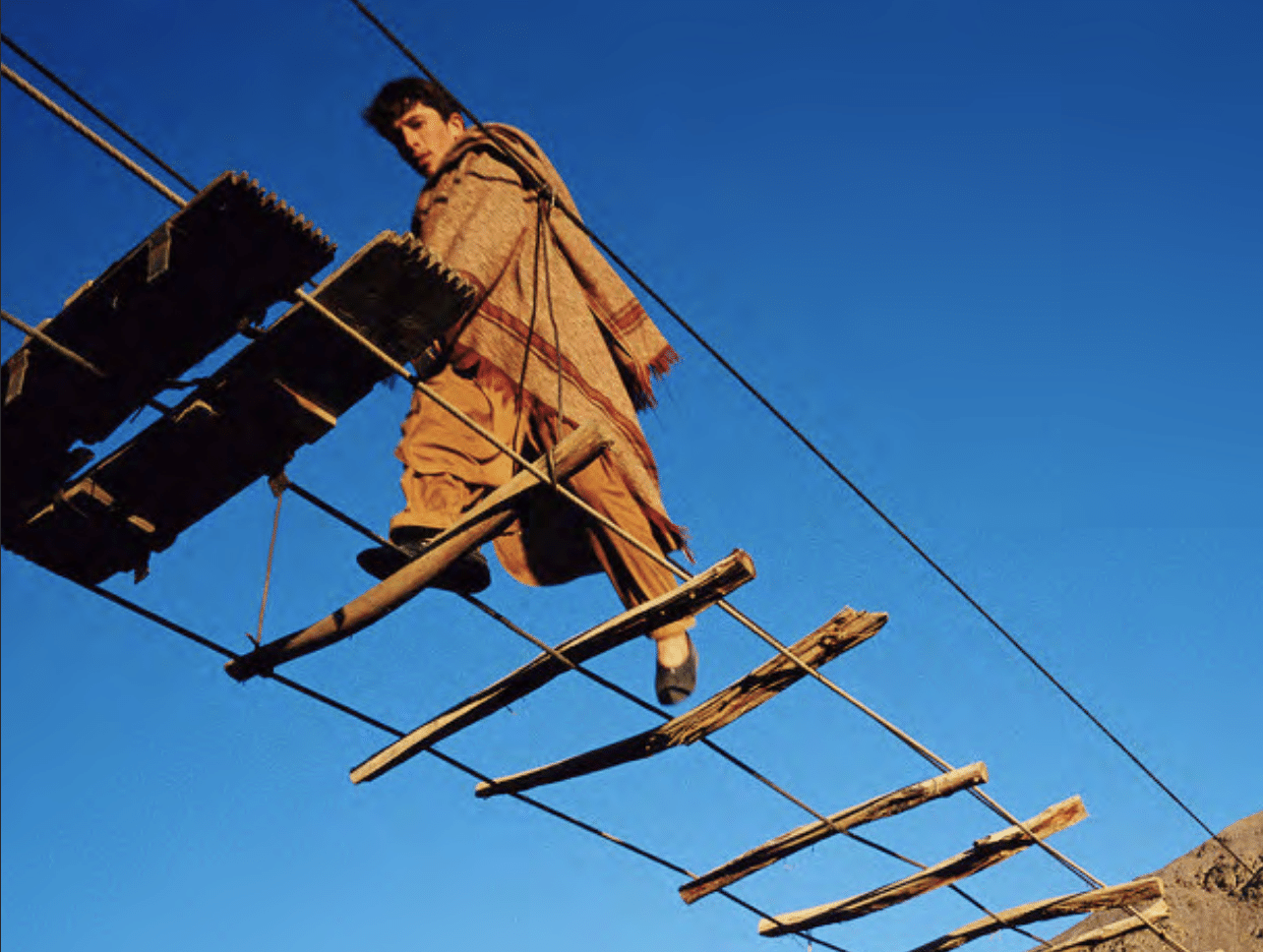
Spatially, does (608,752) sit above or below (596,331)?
below

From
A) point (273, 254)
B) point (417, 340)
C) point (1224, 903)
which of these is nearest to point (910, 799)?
point (417, 340)

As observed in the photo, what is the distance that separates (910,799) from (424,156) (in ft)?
14.7

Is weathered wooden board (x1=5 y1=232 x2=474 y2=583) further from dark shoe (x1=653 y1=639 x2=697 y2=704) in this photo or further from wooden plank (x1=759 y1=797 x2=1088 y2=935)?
wooden plank (x1=759 y1=797 x2=1088 y2=935)

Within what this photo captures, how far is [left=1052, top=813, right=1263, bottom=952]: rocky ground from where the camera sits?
1477 centimetres

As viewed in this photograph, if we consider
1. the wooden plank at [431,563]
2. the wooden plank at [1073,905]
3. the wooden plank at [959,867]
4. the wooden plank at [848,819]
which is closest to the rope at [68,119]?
the wooden plank at [431,563]

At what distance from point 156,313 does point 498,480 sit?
1.99 meters

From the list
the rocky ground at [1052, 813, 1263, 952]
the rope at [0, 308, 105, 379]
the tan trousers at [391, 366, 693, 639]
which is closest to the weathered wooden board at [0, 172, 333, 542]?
the rope at [0, 308, 105, 379]

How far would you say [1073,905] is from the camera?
9117mm

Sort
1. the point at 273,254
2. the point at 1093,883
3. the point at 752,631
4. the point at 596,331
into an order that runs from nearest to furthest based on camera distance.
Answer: the point at 273,254 → the point at 752,631 → the point at 596,331 → the point at 1093,883

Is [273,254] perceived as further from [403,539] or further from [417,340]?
[403,539]

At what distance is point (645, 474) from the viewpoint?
718cm

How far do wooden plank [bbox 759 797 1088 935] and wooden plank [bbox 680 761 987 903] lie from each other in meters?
0.87

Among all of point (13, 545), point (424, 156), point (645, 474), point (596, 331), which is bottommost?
point (13, 545)

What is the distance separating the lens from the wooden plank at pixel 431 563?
225 inches
